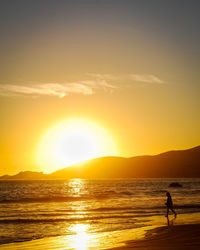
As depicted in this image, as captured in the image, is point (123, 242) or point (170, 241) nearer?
point (170, 241)

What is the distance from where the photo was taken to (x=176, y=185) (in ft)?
399

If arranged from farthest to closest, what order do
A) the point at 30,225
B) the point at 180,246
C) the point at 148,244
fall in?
the point at 30,225, the point at 148,244, the point at 180,246

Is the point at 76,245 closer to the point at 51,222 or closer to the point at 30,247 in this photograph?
the point at 30,247

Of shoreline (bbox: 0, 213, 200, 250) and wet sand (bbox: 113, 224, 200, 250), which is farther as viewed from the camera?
shoreline (bbox: 0, 213, 200, 250)

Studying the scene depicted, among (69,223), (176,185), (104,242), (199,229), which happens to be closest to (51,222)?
(69,223)

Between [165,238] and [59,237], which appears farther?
[59,237]

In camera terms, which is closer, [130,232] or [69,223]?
[130,232]

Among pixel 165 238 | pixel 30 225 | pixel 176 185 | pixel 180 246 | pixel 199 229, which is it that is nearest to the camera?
pixel 180 246

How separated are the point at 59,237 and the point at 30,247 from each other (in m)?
2.96

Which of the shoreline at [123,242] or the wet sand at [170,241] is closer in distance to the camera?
the wet sand at [170,241]

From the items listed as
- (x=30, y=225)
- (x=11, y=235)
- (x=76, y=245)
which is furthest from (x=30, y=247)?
(x=30, y=225)

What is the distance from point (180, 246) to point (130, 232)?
5.63 m

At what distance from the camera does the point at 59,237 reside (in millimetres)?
17125

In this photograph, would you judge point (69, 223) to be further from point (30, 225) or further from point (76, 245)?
point (76, 245)
